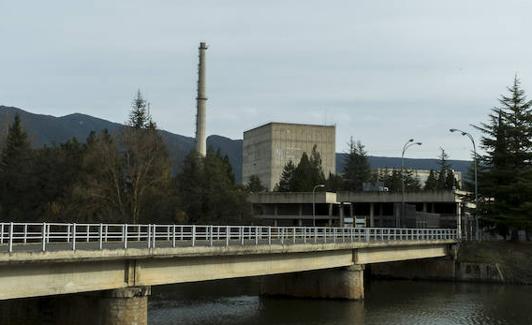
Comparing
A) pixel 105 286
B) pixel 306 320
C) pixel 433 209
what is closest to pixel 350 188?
pixel 433 209

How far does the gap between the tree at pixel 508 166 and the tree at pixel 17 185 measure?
53.7 m

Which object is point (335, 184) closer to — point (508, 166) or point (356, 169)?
point (356, 169)

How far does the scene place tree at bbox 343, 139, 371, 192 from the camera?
157 meters

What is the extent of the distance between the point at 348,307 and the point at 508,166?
39.1 m

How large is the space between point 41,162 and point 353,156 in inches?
3579

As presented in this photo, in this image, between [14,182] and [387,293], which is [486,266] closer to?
[387,293]

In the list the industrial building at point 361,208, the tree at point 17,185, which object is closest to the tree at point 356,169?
the industrial building at point 361,208

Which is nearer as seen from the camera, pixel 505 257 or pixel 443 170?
pixel 505 257

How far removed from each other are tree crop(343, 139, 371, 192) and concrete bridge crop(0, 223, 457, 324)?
106m

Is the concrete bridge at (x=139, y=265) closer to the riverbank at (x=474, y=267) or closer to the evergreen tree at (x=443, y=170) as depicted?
the riverbank at (x=474, y=267)

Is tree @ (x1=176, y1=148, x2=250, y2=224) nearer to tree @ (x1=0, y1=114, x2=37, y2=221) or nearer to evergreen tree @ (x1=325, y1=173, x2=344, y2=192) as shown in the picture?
tree @ (x1=0, y1=114, x2=37, y2=221)

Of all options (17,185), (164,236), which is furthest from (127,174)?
(164,236)

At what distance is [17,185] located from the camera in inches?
3295

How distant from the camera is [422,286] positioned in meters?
59.5
